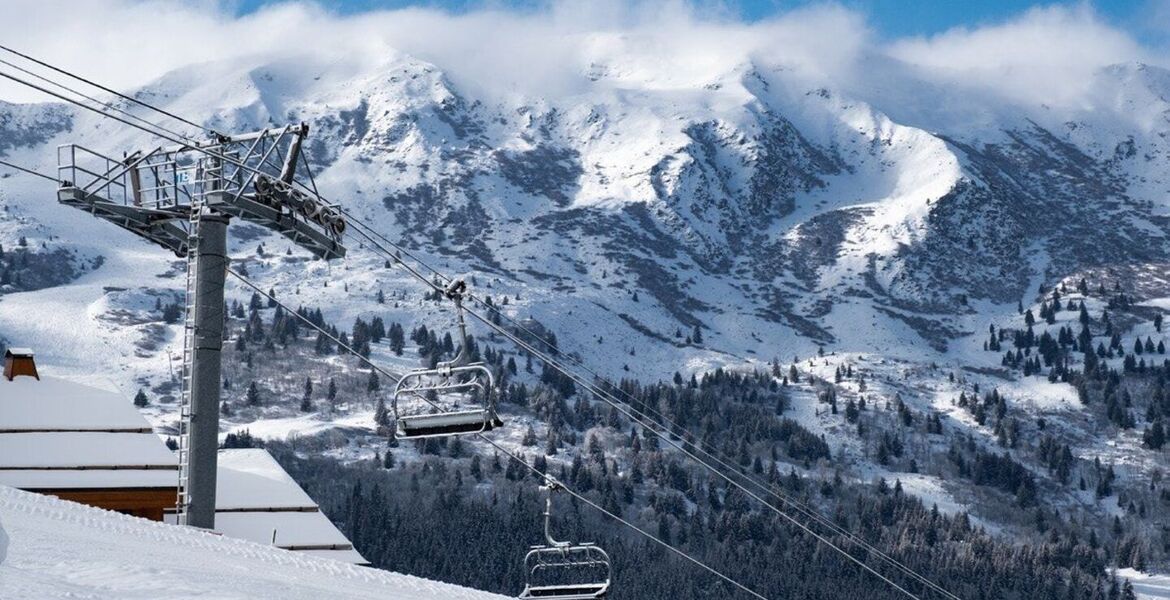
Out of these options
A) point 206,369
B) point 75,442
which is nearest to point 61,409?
point 75,442

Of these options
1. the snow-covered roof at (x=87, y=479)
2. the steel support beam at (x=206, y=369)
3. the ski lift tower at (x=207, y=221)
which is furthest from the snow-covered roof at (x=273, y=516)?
the steel support beam at (x=206, y=369)

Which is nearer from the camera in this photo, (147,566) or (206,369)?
(147,566)

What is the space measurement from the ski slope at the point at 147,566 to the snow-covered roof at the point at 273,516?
69.2 feet

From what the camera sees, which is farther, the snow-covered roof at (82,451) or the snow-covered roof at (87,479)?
the snow-covered roof at (82,451)

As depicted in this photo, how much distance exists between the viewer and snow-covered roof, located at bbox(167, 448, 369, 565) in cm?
5394

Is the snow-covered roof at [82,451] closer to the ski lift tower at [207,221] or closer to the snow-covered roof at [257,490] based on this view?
the snow-covered roof at [257,490]

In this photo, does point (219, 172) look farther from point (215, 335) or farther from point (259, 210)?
point (215, 335)

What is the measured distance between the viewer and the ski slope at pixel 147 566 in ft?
63.7

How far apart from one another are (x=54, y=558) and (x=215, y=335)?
53.7ft

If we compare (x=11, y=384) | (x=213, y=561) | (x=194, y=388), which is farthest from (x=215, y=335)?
(x=11, y=384)

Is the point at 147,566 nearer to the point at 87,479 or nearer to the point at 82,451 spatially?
the point at 87,479

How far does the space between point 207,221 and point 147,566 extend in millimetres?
16681

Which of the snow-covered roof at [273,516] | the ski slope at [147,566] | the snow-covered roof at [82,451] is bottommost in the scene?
the snow-covered roof at [273,516]

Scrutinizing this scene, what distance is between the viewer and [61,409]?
57.2m
